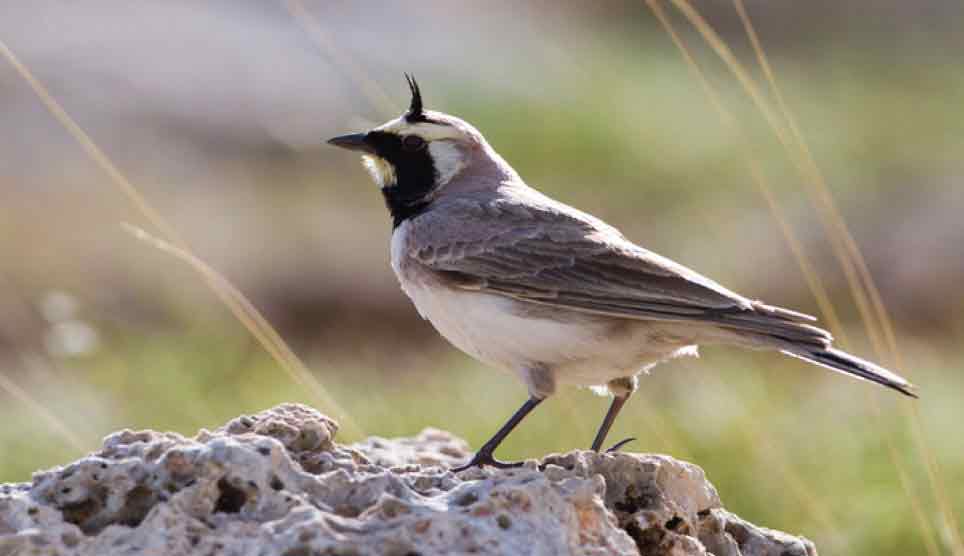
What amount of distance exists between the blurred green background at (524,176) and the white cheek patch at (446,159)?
1.86 ft

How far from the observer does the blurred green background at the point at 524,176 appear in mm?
6648

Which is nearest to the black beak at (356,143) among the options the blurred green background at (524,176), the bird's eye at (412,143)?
the bird's eye at (412,143)

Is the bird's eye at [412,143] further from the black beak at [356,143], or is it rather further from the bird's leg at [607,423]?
the bird's leg at [607,423]

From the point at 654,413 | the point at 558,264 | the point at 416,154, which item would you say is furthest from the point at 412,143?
the point at 654,413

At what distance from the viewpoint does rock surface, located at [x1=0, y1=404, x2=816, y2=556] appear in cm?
306

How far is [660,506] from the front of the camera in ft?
12.1

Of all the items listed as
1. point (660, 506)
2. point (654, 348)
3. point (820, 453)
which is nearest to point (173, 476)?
point (660, 506)

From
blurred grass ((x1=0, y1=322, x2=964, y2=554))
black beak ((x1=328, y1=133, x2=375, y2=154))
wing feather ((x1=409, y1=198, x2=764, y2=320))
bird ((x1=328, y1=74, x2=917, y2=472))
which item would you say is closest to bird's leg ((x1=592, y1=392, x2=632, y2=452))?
bird ((x1=328, y1=74, x2=917, y2=472))

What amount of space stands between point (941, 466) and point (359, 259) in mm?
5122

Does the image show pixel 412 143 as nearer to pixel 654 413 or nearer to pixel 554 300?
pixel 554 300

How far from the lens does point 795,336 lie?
13.7 feet

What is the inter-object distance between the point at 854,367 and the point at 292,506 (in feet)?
5.42

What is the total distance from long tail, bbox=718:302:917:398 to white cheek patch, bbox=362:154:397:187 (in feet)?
4.72

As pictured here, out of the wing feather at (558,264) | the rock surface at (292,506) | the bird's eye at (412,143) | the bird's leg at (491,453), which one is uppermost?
the bird's eye at (412,143)
